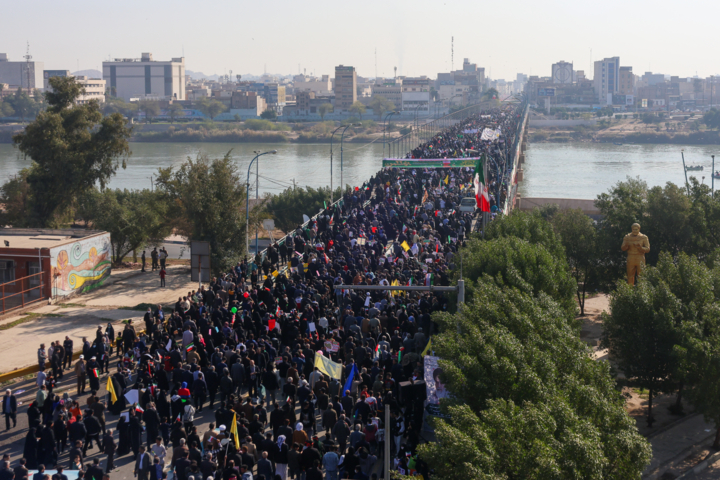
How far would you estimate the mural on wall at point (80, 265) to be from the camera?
26000 millimetres

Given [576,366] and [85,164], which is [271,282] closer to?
[576,366]

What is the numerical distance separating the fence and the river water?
32.3 m

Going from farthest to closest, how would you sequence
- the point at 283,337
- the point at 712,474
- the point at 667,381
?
1. the point at 283,337
2. the point at 667,381
3. the point at 712,474

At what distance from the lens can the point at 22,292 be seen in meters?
24.8

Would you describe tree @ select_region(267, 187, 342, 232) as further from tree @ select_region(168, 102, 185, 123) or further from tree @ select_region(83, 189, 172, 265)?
tree @ select_region(168, 102, 185, 123)

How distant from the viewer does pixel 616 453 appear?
9.24 metres

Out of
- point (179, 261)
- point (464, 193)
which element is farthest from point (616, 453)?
point (179, 261)

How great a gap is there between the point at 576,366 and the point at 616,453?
183 cm

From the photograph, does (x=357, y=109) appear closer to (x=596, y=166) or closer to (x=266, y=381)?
(x=596, y=166)

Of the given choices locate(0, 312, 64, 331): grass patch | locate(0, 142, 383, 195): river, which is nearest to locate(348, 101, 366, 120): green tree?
locate(0, 142, 383, 195): river

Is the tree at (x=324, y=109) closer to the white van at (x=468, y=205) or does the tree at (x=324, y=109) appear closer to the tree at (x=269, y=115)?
the tree at (x=269, y=115)

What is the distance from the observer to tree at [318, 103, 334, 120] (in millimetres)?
164587

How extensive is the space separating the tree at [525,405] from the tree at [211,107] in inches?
5894

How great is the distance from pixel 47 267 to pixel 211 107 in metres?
135
